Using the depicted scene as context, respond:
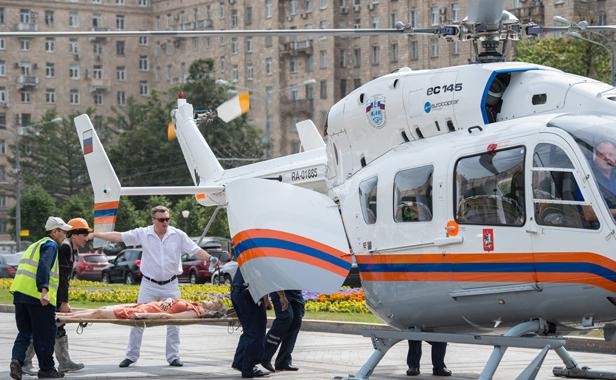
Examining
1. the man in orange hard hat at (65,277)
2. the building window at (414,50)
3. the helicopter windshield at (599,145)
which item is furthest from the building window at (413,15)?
the helicopter windshield at (599,145)

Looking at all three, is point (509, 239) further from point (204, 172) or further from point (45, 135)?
point (45, 135)

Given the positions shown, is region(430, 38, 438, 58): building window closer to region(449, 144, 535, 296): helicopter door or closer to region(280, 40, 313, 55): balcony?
region(280, 40, 313, 55): balcony

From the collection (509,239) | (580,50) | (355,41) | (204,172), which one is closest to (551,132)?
(509,239)

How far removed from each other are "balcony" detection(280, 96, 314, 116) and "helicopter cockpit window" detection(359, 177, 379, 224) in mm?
86254

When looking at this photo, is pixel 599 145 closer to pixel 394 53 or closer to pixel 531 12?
pixel 531 12

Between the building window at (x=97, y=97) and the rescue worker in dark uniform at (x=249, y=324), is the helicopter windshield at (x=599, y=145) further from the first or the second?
the building window at (x=97, y=97)

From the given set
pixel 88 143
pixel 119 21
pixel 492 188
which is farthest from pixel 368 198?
pixel 119 21

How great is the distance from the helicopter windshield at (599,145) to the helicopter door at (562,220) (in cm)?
11

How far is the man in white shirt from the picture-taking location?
16703 mm

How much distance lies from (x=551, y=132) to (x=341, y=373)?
4688 mm

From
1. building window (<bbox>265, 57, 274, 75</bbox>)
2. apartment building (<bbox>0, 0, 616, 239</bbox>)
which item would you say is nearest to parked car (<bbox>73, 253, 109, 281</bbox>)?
apartment building (<bbox>0, 0, 616, 239</bbox>)

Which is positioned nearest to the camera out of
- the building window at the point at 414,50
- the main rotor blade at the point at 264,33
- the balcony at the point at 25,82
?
the main rotor blade at the point at 264,33

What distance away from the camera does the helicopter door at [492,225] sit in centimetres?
1282

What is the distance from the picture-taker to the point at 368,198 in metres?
14.8
